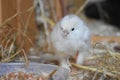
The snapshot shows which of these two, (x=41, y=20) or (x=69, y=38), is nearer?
(x=69, y=38)

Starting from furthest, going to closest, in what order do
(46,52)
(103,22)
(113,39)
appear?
1. (103,22)
2. (113,39)
3. (46,52)

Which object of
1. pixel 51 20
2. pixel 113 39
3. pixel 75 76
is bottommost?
pixel 75 76

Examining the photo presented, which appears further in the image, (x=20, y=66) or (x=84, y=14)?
(x=84, y=14)

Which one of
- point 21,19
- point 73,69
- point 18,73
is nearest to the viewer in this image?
point 18,73

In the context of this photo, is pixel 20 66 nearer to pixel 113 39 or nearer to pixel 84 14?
pixel 113 39

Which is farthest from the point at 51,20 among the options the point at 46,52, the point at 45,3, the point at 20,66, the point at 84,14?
the point at 20,66

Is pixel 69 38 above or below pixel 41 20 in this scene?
below

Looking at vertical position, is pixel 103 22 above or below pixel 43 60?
above
